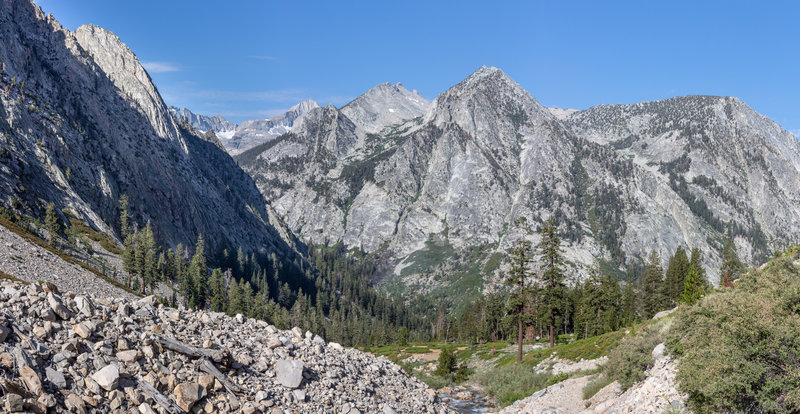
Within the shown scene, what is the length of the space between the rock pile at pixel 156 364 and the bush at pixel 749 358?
12811 millimetres

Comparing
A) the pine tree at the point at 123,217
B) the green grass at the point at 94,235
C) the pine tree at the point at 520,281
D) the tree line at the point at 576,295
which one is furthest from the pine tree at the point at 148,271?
the pine tree at the point at 520,281

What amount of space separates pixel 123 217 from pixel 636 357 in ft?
572

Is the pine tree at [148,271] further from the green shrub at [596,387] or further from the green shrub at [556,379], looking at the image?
the green shrub at [596,387]

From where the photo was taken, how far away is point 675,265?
9225cm

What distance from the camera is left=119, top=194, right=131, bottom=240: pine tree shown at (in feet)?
495

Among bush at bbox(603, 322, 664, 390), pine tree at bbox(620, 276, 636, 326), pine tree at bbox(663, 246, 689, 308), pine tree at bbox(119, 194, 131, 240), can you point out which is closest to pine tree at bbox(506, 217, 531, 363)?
bush at bbox(603, 322, 664, 390)

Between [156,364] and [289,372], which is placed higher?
[156,364]

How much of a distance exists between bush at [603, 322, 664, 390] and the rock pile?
11.4 meters

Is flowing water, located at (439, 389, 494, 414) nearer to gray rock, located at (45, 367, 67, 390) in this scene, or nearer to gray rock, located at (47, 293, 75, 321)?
gray rock, located at (47, 293, 75, 321)

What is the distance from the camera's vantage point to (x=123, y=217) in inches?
6127

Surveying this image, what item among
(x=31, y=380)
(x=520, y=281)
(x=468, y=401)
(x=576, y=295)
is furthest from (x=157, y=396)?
(x=576, y=295)

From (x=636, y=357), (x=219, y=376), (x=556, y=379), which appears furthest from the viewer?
(x=556, y=379)

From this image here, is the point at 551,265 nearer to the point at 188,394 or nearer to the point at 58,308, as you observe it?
the point at 188,394

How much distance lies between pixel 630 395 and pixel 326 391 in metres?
16.0
